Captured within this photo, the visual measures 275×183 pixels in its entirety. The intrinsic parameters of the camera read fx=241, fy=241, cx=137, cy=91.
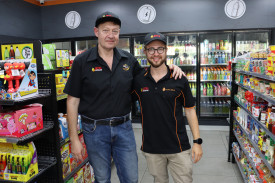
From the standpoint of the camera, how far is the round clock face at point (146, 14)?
6375 millimetres

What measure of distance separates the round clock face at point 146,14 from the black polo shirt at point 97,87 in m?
4.60

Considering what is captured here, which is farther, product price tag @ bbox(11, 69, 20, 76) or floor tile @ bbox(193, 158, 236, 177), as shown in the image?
floor tile @ bbox(193, 158, 236, 177)

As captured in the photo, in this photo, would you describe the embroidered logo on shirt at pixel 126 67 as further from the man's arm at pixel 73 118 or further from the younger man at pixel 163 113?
the man's arm at pixel 73 118

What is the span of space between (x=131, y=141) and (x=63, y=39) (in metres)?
5.45

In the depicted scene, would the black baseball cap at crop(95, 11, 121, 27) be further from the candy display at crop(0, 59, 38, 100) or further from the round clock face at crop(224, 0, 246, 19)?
the round clock face at crop(224, 0, 246, 19)

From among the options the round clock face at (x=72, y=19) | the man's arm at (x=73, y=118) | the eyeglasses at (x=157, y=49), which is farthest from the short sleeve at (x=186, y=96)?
the round clock face at (x=72, y=19)

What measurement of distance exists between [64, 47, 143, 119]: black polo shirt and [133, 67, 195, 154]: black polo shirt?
7.6 inches

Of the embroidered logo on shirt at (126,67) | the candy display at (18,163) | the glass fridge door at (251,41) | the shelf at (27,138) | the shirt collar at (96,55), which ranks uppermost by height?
the glass fridge door at (251,41)

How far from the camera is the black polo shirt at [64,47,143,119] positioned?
2.08 metres

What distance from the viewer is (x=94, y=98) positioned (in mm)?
2090

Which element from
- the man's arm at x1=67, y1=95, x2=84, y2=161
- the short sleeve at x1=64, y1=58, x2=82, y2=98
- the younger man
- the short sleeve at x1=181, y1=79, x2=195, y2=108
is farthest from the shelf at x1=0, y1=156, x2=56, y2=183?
the short sleeve at x1=181, y1=79, x2=195, y2=108

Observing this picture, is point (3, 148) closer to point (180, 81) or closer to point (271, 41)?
Result: point (180, 81)

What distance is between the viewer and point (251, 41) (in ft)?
19.9

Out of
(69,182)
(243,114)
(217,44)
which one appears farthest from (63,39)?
(243,114)
